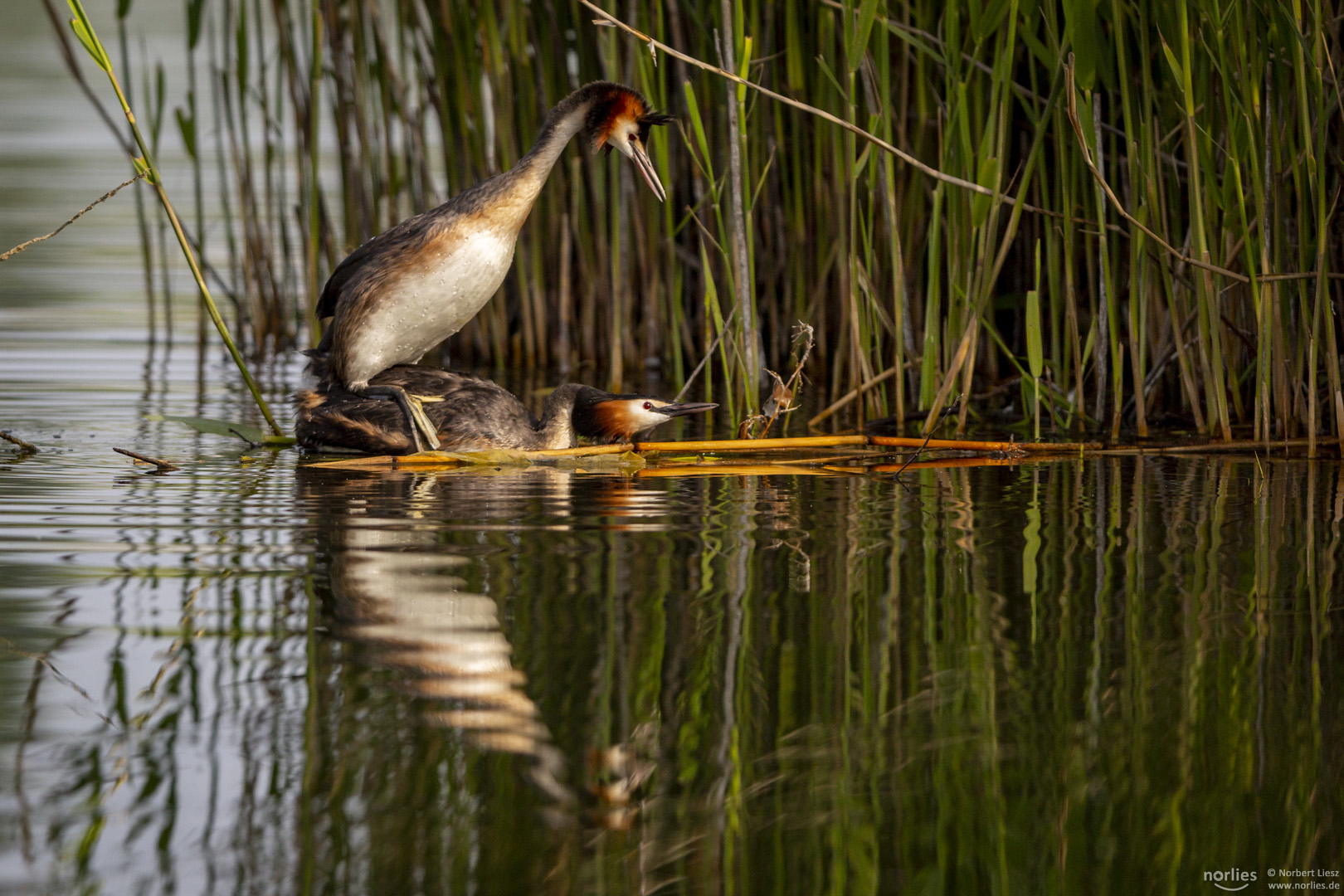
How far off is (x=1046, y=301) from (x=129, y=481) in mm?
3225

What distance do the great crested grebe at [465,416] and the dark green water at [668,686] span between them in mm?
548

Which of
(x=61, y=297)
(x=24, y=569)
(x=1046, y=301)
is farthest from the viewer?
(x=61, y=297)

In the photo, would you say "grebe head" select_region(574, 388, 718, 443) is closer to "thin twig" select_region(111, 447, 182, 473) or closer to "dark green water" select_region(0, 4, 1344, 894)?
"dark green water" select_region(0, 4, 1344, 894)

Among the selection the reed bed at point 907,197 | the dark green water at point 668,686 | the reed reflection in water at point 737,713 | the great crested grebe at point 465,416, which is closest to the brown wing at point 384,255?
the great crested grebe at point 465,416

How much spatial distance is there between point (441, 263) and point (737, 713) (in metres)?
2.57

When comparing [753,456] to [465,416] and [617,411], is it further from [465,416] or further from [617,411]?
[465,416]

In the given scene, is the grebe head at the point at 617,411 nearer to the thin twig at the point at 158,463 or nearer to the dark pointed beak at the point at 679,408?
the dark pointed beak at the point at 679,408

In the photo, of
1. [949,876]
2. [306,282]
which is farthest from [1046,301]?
[949,876]

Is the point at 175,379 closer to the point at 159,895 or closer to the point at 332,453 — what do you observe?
the point at 332,453

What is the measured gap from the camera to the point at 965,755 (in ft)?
5.74

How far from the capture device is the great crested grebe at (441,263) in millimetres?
→ 4180

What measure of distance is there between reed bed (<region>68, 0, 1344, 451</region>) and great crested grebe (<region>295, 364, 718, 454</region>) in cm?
36

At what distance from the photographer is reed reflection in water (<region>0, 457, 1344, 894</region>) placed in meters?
1.48

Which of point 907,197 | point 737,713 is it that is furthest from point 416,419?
point 737,713
